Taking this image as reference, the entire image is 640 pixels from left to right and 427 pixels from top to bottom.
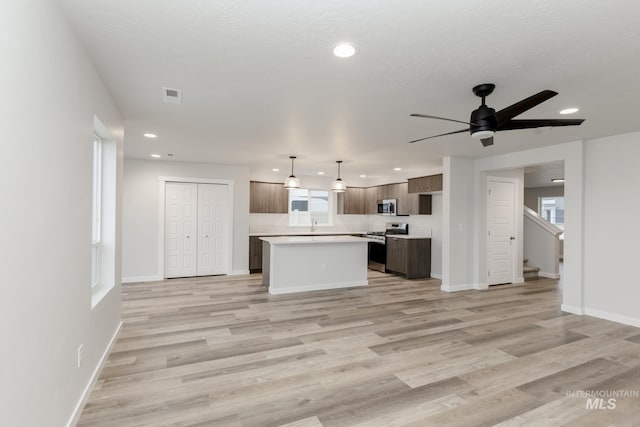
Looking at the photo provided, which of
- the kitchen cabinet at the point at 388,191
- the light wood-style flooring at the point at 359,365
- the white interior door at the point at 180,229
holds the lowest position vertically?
the light wood-style flooring at the point at 359,365

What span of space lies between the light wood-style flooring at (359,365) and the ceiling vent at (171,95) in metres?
2.44

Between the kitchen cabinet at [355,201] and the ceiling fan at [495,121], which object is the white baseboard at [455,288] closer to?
the kitchen cabinet at [355,201]

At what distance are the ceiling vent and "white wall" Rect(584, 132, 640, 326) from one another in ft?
17.6

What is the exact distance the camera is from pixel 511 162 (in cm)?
550

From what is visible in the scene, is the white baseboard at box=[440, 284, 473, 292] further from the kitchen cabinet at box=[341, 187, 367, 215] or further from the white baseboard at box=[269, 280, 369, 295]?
the kitchen cabinet at box=[341, 187, 367, 215]

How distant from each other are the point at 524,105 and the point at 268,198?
20.5ft

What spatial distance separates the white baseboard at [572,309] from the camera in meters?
4.57

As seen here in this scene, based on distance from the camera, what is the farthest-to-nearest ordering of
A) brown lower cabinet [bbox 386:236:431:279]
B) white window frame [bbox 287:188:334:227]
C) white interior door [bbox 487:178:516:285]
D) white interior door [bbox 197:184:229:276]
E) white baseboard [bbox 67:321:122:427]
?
white window frame [bbox 287:188:334:227], brown lower cabinet [bbox 386:236:431:279], white interior door [bbox 197:184:229:276], white interior door [bbox 487:178:516:285], white baseboard [bbox 67:321:122:427]

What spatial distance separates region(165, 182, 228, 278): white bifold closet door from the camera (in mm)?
6641

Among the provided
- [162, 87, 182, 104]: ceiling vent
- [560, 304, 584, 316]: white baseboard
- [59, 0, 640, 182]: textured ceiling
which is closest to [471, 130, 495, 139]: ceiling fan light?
[59, 0, 640, 182]: textured ceiling

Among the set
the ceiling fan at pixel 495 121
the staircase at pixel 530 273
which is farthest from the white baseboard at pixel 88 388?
the staircase at pixel 530 273

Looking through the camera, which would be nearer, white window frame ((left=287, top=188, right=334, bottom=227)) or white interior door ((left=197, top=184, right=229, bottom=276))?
white interior door ((left=197, top=184, right=229, bottom=276))

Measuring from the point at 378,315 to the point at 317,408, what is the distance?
2.26 metres

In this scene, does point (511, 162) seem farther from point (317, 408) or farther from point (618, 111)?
point (317, 408)
